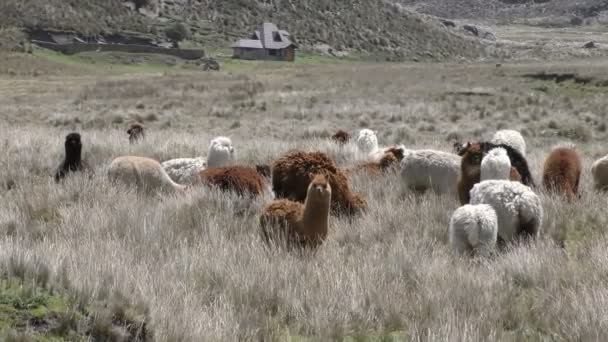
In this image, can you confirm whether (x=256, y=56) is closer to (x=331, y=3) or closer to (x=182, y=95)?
(x=331, y=3)

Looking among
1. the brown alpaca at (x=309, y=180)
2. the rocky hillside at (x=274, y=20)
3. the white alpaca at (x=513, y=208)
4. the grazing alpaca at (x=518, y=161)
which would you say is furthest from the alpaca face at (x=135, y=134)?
the rocky hillside at (x=274, y=20)

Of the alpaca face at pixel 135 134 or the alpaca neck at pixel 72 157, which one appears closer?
the alpaca neck at pixel 72 157

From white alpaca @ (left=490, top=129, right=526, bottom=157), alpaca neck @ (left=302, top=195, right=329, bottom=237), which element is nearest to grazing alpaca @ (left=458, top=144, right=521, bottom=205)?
white alpaca @ (left=490, top=129, right=526, bottom=157)

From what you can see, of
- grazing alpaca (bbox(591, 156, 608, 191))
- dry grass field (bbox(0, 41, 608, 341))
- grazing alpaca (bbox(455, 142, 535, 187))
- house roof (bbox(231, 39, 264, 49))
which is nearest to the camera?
dry grass field (bbox(0, 41, 608, 341))

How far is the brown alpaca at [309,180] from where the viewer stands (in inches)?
302

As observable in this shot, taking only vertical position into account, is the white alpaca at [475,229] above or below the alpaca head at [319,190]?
below

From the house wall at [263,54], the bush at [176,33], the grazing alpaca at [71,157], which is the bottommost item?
the house wall at [263,54]

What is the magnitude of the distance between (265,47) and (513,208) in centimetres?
8750

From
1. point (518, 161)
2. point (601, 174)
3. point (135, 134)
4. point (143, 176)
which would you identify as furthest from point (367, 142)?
point (135, 134)

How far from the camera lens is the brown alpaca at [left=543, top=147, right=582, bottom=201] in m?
8.28

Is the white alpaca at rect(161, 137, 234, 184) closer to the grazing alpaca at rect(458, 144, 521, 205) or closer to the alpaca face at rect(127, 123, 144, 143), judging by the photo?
the grazing alpaca at rect(458, 144, 521, 205)

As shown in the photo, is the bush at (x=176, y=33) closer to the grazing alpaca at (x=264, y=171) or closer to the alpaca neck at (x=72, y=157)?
the alpaca neck at (x=72, y=157)

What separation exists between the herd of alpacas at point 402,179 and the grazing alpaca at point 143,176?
13 mm

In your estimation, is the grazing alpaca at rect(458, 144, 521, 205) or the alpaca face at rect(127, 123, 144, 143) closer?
the grazing alpaca at rect(458, 144, 521, 205)
